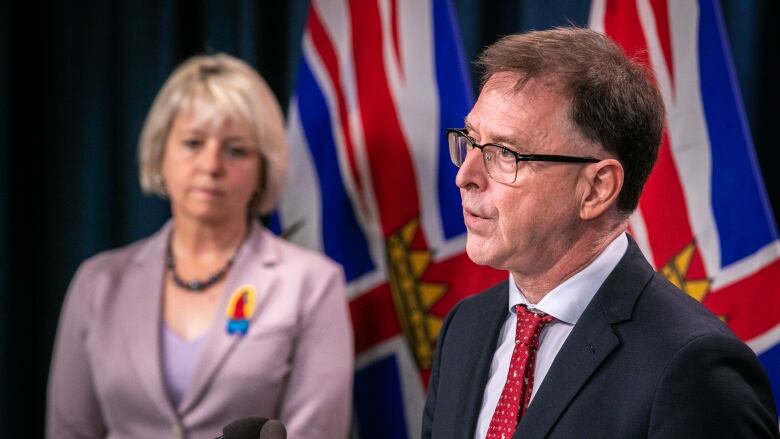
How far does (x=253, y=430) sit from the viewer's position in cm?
130

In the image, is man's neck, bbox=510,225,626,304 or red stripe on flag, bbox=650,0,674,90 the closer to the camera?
man's neck, bbox=510,225,626,304

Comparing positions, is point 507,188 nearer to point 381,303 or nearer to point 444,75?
point 444,75

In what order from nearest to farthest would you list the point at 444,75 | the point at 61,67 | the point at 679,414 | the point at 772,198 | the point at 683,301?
the point at 679,414, the point at 683,301, the point at 772,198, the point at 444,75, the point at 61,67

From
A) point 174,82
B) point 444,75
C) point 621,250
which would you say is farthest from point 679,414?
point 174,82

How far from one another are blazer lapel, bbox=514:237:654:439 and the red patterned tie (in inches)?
2.2

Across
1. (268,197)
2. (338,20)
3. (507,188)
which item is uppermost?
(338,20)

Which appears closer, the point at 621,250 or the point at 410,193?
the point at 621,250

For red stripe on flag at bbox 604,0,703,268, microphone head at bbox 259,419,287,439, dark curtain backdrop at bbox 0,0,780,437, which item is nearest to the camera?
microphone head at bbox 259,419,287,439

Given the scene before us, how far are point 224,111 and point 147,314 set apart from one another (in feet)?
1.87

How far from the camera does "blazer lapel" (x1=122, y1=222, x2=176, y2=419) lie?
260 centimetres

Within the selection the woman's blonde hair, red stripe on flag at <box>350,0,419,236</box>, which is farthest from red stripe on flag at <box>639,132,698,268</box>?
the woman's blonde hair

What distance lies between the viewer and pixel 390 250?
2.90 meters

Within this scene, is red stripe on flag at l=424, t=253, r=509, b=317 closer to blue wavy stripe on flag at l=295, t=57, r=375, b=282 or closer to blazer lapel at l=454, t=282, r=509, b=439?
blue wavy stripe on flag at l=295, t=57, r=375, b=282

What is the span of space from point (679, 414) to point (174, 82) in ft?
6.28
